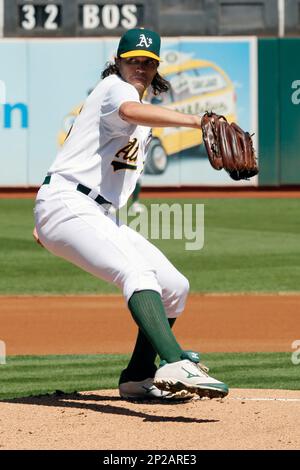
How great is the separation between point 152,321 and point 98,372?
7.90 ft

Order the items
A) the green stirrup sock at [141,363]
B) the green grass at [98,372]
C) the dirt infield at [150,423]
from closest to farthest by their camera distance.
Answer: the dirt infield at [150,423]
the green stirrup sock at [141,363]
the green grass at [98,372]

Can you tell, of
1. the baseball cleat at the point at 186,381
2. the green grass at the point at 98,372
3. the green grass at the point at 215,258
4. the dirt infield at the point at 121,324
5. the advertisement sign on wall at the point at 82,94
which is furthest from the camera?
the advertisement sign on wall at the point at 82,94

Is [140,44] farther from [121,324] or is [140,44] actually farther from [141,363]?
[121,324]

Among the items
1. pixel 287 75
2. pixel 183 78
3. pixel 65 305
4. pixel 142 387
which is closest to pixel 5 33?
pixel 183 78

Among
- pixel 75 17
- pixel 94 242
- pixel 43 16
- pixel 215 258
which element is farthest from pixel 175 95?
pixel 94 242

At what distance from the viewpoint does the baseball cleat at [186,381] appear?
486 cm

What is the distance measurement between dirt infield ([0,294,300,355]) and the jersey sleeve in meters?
3.29

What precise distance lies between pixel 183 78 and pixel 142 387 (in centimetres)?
1645

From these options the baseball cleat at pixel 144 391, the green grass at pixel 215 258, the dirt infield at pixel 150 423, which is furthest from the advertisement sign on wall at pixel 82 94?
the dirt infield at pixel 150 423

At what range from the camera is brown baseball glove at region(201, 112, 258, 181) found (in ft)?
16.0

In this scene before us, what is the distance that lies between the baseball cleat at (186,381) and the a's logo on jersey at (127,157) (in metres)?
0.89

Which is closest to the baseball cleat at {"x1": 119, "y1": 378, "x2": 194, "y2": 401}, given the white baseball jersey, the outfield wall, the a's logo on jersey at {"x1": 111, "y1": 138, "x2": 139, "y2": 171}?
the white baseball jersey

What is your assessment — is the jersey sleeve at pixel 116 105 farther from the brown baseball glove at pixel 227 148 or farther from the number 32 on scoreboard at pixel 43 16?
the number 32 on scoreboard at pixel 43 16

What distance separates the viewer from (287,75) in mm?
21406
